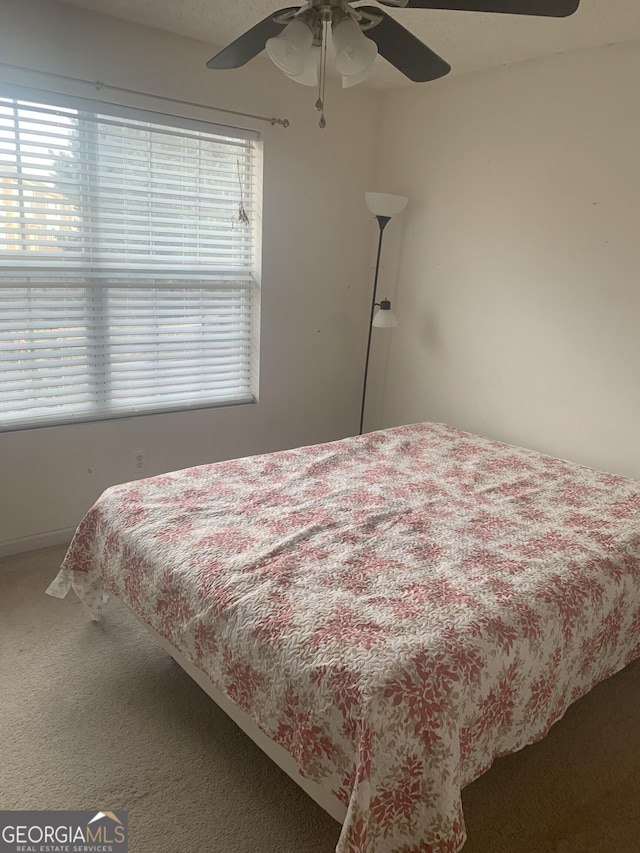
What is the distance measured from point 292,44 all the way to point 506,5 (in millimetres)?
534

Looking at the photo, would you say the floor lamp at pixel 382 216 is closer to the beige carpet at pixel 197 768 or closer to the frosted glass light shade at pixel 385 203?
the frosted glass light shade at pixel 385 203

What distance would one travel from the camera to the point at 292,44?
162cm

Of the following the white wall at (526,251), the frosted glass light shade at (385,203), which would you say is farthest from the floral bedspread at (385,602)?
the frosted glass light shade at (385,203)

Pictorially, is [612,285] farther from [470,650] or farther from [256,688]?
[256,688]

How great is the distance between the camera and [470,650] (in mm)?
1466

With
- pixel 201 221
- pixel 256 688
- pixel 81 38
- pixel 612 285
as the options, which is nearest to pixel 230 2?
pixel 81 38

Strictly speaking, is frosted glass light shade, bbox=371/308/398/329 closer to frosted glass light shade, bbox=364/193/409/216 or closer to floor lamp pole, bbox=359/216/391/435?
floor lamp pole, bbox=359/216/391/435

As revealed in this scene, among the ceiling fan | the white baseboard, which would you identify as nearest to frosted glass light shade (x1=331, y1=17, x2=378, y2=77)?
the ceiling fan

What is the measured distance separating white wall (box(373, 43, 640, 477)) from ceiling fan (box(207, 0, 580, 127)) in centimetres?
137

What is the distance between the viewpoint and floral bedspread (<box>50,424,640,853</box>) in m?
1.32

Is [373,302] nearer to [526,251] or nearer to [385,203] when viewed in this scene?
[385,203]

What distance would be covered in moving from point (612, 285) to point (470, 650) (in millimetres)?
2057

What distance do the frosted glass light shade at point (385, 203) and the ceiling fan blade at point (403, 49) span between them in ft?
4.54

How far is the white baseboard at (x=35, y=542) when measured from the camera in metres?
2.93
